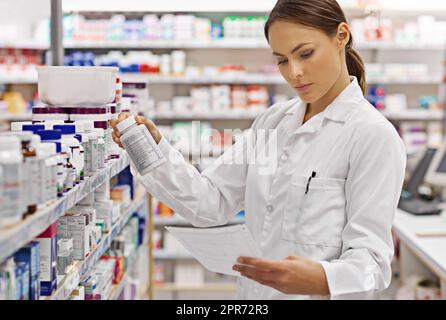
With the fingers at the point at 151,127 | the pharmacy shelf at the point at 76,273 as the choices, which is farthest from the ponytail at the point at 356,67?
the pharmacy shelf at the point at 76,273

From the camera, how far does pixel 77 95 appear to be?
2195 mm

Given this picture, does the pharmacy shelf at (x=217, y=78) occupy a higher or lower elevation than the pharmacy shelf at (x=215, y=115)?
higher

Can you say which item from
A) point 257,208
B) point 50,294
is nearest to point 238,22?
point 257,208

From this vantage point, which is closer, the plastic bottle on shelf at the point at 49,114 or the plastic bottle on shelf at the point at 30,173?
the plastic bottle on shelf at the point at 30,173

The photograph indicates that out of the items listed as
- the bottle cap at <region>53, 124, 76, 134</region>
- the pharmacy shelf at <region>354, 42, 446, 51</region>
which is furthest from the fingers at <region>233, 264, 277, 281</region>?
the pharmacy shelf at <region>354, 42, 446, 51</region>

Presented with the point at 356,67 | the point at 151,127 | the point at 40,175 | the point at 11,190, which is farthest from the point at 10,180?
the point at 356,67

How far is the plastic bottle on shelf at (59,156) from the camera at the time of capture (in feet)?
5.03

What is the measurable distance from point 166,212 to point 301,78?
433cm

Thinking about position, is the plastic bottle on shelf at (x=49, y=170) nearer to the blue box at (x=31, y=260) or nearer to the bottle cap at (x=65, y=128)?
the blue box at (x=31, y=260)

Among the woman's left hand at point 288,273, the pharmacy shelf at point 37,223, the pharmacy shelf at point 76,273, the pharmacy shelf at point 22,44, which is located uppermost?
the pharmacy shelf at point 22,44

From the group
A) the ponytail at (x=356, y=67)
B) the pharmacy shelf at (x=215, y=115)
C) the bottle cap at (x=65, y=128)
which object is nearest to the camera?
the bottle cap at (x=65, y=128)

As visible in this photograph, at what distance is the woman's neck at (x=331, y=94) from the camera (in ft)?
6.54

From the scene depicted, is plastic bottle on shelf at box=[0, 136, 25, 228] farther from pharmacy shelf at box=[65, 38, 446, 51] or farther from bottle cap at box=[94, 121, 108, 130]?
pharmacy shelf at box=[65, 38, 446, 51]

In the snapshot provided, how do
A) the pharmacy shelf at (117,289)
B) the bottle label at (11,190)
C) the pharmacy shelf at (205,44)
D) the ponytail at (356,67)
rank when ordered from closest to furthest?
the bottle label at (11,190) < the ponytail at (356,67) < the pharmacy shelf at (117,289) < the pharmacy shelf at (205,44)
